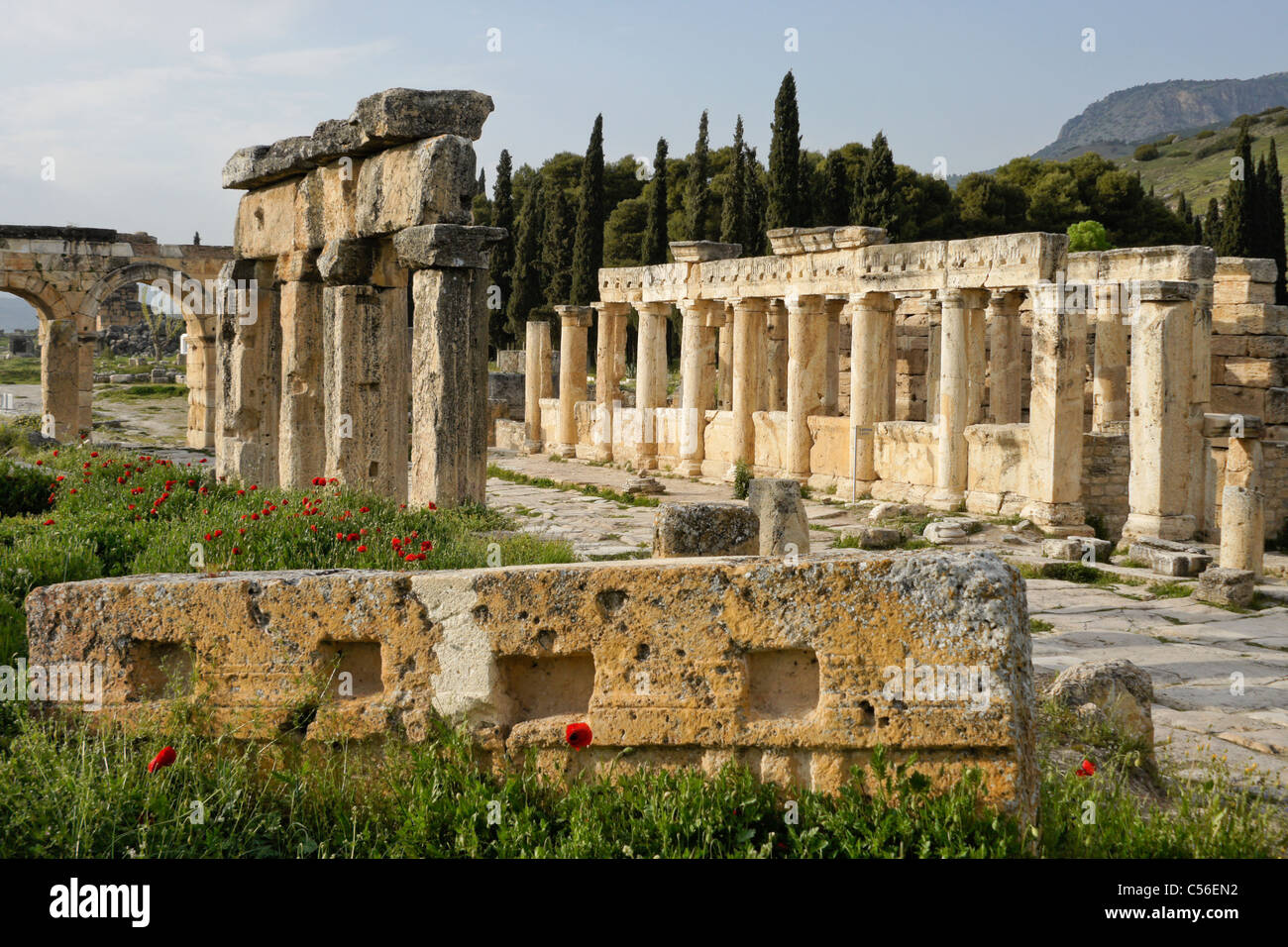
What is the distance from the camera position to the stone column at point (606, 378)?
→ 26125mm

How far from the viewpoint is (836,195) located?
128 ft

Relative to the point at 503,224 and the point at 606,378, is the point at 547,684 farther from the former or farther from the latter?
the point at 503,224

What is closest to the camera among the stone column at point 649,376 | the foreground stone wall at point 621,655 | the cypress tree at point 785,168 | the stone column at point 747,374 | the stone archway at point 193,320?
the foreground stone wall at point 621,655

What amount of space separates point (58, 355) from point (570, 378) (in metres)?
10.8

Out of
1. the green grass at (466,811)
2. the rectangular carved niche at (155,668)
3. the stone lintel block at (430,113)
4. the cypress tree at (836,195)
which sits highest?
the cypress tree at (836,195)

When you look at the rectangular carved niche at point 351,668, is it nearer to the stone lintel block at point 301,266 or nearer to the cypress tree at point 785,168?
the stone lintel block at point 301,266

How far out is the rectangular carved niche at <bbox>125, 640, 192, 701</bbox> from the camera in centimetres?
521

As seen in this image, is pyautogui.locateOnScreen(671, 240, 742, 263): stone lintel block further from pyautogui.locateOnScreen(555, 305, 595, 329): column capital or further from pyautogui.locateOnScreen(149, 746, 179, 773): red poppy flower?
pyautogui.locateOnScreen(149, 746, 179, 773): red poppy flower

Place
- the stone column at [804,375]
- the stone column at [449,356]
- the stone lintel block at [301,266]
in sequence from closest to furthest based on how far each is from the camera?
the stone column at [449,356], the stone lintel block at [301,266], the stone column at [804,375]

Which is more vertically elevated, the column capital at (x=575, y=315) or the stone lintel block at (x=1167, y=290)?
the column capital at (x=575, y=315)

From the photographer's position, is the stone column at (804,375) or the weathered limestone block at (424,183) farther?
the stone column at (804,375)

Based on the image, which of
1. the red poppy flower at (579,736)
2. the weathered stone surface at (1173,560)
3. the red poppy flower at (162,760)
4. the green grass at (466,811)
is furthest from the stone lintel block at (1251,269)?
the red poppy flower at (162,760)

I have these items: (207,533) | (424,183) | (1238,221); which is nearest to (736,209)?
(1238,221)

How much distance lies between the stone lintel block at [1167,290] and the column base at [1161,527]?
2814 mm
